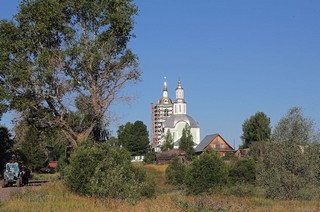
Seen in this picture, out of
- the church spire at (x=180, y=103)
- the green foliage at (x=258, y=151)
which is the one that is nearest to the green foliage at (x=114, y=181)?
the green foliage at (x=258, y=151)

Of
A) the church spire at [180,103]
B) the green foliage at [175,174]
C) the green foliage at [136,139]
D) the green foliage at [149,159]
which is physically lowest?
the green foliage at [175,174]

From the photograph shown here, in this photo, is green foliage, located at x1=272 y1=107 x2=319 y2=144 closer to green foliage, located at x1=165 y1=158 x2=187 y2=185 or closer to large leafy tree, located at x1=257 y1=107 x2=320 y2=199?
large leafy tree, located at x1=257 y1=107 x2=320 y2=199

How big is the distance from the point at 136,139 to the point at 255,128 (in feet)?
110

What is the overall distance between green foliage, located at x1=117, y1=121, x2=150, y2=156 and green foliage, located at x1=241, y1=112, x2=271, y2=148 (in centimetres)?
2879

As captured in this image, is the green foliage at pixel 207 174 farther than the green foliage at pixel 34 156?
No

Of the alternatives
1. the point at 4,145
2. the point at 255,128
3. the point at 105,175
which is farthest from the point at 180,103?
the point at 105,175

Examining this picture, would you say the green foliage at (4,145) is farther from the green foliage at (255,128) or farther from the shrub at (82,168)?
the green foliage at (255,128)

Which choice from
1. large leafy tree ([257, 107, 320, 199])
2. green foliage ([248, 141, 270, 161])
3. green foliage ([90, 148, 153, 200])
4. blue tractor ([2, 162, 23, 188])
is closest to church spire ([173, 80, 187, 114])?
green foliage ([248, 141, 270, 161])

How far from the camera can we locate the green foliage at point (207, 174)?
31609 millimetres

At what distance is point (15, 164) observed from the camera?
34781 mm

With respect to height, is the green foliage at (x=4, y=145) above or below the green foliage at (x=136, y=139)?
below

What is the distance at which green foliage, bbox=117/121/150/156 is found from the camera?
410 feet

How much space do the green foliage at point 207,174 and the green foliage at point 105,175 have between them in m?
8.68

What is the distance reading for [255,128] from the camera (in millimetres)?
107250
